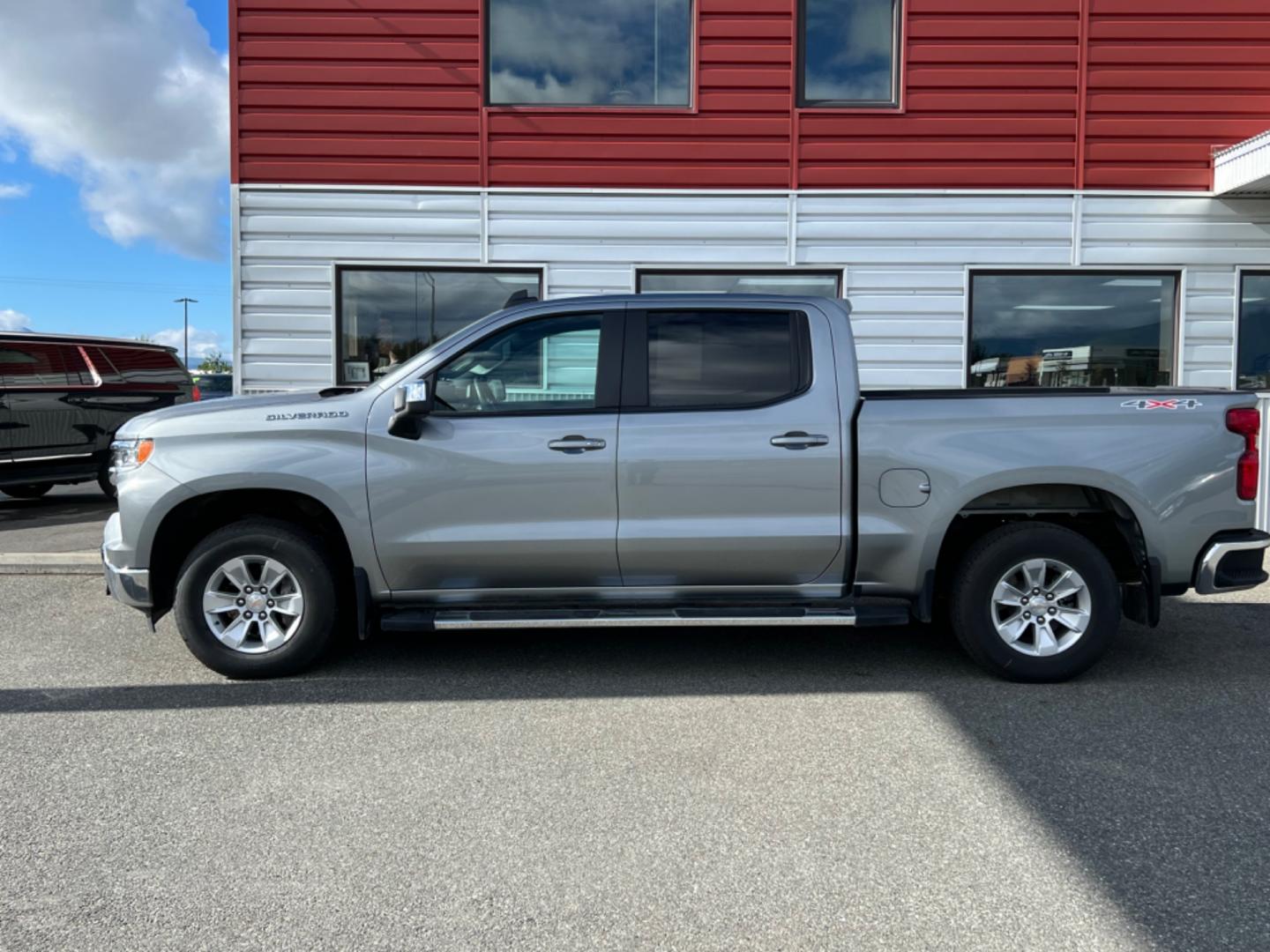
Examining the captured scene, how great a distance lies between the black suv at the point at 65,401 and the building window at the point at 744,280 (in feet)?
20.7

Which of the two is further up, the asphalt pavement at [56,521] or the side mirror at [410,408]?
the side mirror at [410,408]

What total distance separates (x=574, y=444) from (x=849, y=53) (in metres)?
6.43

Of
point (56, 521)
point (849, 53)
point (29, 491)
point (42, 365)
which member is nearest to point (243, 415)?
point (56, 521)

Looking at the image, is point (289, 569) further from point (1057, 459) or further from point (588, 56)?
point (588, 56)

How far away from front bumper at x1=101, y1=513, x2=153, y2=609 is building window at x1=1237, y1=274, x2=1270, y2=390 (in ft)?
31.7

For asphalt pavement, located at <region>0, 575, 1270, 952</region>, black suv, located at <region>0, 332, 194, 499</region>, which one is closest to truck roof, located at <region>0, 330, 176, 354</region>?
black suv, located at <region>0, 332, 194, 499</region>

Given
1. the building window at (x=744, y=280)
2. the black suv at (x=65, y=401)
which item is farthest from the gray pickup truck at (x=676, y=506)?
the black suv at (x=65, y=401)

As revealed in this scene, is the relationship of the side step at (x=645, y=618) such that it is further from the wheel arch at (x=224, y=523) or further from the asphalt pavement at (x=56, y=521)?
the asphalt pavement at (x=56, y=521)

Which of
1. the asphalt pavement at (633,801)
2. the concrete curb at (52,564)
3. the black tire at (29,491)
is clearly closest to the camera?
the asphalt pavement at (633,801)

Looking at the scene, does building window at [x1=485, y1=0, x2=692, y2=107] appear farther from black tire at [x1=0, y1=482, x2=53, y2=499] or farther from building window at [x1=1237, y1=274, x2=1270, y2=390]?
black tire at [x1=0, y1=482, x2=53, y2=499]

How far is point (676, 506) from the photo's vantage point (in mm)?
4750

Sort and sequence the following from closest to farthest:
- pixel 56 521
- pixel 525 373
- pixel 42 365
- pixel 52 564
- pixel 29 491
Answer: pixel 525 373 → pixel 52 564 → pixel 56 521 → pixel 42 365 → pixel 29 491

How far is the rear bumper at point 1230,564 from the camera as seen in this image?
185 inches

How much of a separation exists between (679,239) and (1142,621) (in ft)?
18.7
